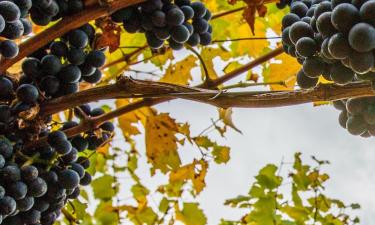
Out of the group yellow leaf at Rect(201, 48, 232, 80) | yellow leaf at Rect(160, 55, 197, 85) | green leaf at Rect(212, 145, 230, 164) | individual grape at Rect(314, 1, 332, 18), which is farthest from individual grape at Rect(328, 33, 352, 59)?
green leaf at Rect(212, 145, 230, 164)

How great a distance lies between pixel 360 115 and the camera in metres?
1.31

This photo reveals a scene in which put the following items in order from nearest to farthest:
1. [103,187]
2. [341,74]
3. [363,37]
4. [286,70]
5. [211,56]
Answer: [363,37] → [341,74] → [286,70] → [211,56] → [103,187]

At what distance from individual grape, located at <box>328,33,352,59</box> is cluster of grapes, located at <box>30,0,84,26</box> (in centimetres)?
79

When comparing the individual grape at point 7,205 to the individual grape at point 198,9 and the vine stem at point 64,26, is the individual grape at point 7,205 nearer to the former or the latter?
the vine stem at point 64,26

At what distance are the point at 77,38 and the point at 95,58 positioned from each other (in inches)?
3.0

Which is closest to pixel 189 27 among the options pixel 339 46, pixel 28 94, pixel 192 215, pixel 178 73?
pixel 28 94

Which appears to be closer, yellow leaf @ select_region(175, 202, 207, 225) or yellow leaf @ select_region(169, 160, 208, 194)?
yellow leaf @ select_region(169, 160, 208, 194)

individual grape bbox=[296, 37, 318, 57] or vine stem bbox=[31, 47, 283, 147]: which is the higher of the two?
individual grape bbox=[296, 37, 318, 57]

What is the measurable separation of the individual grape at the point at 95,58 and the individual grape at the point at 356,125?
73 centimetres

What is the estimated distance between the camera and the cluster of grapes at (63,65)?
159cm

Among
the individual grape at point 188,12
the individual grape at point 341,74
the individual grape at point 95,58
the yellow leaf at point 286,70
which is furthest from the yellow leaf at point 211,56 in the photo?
the individual grape at point 341,74

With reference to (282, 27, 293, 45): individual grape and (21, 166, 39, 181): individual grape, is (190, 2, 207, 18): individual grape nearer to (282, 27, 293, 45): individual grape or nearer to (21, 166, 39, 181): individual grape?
(282, 27, 293, 45): individual grape

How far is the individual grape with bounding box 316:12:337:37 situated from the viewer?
3.57 ft

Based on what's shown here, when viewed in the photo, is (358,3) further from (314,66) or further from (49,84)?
(49,84)
